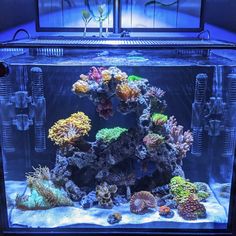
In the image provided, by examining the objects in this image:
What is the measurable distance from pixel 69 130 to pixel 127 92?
0.41 meters

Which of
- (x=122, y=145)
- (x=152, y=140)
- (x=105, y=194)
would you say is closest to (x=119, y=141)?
(x=122, y=145)

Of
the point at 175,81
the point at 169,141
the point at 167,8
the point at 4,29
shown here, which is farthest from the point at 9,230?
the point at 167,8

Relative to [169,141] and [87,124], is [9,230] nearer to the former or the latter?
[87,124]

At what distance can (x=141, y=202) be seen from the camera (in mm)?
1620

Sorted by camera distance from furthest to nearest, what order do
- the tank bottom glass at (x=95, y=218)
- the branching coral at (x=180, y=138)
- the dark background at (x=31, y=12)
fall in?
the dark background at (x=31, y=12) → the branching coral at (x=180, y=138) → the tank bottom glass at (x=95, y=218)

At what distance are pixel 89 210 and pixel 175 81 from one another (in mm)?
813

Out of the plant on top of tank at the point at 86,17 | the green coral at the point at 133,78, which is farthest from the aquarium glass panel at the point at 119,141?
the plant on top of tank at the point at 86,17

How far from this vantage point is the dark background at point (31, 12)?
6.59ft

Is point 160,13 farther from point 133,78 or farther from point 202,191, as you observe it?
point 202,191

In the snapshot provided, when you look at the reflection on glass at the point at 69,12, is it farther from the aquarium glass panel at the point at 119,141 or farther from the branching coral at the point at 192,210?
the branching coral at the point at 192,210

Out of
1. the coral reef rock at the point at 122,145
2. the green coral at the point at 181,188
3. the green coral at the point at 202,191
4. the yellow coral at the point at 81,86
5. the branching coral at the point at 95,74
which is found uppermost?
the branching coral at the point at 95,74

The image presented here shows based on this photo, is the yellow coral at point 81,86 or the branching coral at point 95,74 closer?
the branching coral at point 95,74

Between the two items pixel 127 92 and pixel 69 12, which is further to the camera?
pixel 69 12

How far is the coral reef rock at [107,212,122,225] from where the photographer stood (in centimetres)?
147
